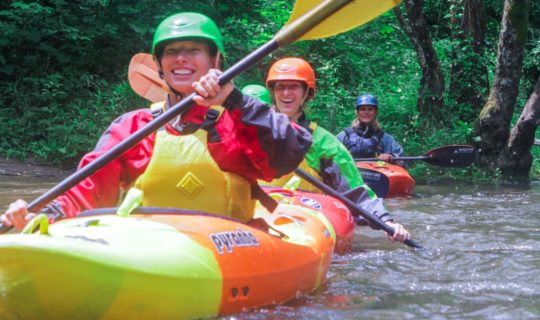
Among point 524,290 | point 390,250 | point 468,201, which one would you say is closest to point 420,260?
point 390,250

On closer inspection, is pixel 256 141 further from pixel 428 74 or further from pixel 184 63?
pixel 428 74

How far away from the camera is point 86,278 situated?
7.16ft

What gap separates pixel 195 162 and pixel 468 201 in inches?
205

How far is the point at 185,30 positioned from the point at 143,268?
1.17 m

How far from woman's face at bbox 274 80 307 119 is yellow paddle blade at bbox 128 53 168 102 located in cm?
94

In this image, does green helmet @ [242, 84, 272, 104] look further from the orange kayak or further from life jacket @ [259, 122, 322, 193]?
the orange kayak

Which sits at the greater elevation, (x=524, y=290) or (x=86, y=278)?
(x=86, y=278)

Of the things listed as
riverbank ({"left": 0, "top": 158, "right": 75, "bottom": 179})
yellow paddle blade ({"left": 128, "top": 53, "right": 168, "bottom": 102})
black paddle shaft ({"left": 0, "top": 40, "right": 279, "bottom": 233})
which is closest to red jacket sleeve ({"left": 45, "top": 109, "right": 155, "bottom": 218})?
black paddle shaft ({"left": 0, "top": 40, "right": 279, "bottom": 233})

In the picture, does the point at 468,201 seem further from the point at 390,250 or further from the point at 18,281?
the point at 18,281

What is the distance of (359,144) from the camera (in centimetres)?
903

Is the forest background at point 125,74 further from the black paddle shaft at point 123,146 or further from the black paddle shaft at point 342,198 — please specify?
the black paddle shaft at point 123,146

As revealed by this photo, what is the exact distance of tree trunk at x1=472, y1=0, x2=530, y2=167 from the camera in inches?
378

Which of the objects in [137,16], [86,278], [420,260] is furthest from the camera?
[137,16]

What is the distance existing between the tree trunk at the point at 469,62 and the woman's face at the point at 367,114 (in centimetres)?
299
